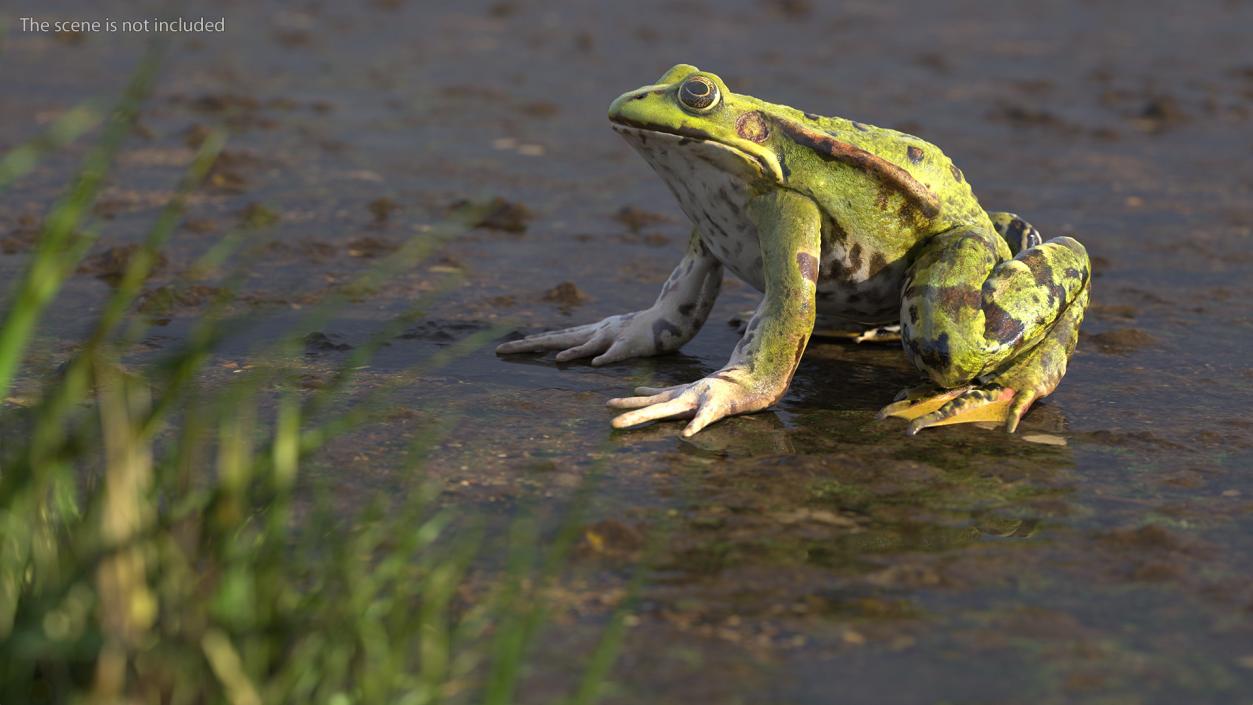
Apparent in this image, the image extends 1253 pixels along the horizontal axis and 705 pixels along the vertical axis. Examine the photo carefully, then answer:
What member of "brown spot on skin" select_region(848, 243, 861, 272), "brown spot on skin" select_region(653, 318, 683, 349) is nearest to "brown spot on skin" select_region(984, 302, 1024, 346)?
"brown spot on skin" select_region(848, 243, 861, 272)

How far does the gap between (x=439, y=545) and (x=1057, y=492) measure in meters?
1.83

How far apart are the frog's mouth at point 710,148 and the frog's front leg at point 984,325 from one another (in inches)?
23.7

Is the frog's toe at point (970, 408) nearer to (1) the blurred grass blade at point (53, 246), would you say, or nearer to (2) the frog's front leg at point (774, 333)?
(2) the frog's front leg at point (774, 333)

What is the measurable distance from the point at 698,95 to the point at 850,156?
53cm

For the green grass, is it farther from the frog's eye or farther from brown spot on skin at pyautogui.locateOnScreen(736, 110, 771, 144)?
brown spot on skin at pyautogui.locateOnScreen(736, 110, 771, 144)

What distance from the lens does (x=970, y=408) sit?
4.92 m

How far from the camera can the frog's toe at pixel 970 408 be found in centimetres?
489

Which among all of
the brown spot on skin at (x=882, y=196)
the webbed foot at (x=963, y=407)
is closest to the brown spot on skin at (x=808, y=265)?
the brown spot on skin at (x=882, y=196)

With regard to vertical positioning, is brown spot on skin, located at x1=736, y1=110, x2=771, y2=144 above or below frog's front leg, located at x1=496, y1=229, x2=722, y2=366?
above

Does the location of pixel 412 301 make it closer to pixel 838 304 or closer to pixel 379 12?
pixel 838 304

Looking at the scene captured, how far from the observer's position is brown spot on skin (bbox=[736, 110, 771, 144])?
195 inches

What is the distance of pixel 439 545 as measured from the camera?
3.88 metres

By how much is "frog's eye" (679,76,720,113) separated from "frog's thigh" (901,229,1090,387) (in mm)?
858

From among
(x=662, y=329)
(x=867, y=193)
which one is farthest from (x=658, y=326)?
(x=867, y=193)
